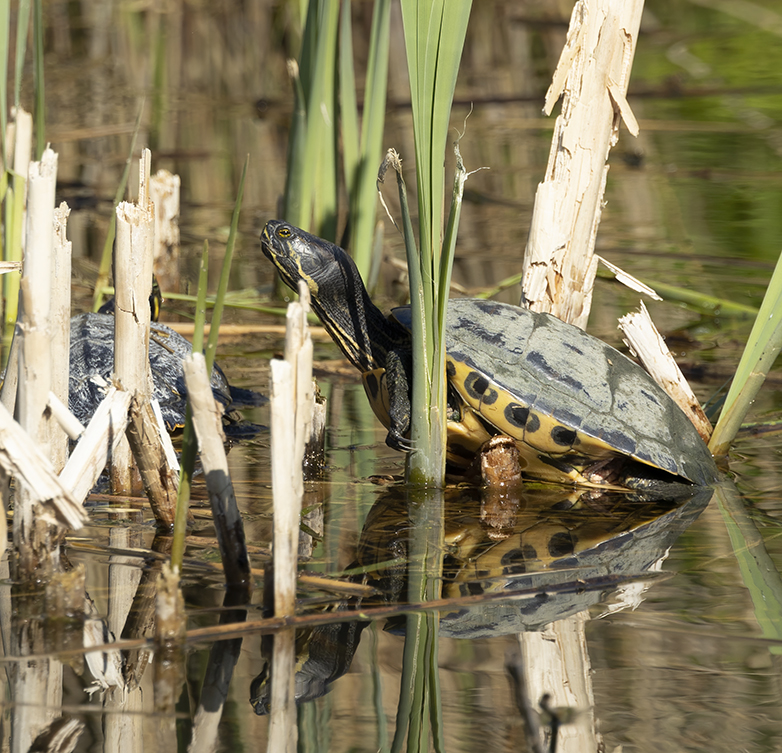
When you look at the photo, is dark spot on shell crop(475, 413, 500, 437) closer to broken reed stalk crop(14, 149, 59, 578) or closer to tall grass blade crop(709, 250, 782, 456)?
tall grass blade crop(709, 250, 782, 456)

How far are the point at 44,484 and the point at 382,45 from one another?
3.48m

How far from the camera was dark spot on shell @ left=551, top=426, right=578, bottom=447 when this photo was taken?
11.7 feet

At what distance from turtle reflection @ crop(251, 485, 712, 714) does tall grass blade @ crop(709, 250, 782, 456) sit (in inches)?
14.8

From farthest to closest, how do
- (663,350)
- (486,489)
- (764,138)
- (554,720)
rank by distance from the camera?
(764,138)
(663,350)
(486,489)
(554,720)

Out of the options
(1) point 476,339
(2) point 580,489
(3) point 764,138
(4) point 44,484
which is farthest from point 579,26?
(3) point 764,138

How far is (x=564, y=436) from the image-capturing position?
3.60m

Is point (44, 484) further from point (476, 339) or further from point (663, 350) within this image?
point (663, 350)

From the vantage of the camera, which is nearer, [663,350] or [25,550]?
[25,550]

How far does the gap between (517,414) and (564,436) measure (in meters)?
0.18

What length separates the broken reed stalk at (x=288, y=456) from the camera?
2.27 metres

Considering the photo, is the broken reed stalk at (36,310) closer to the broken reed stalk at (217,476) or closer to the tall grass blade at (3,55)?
the broken reed stalk at (217,476)

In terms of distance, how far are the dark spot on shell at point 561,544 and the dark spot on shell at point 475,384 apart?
625mm

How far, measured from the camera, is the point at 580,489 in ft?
12.3

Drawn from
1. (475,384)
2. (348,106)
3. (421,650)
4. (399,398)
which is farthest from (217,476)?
(348,106)
